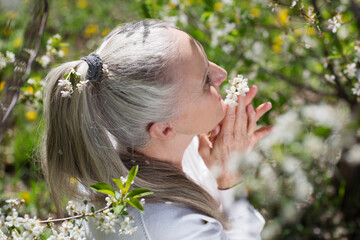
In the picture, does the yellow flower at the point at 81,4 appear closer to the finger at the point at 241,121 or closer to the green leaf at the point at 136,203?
the finger at the point at 241,121

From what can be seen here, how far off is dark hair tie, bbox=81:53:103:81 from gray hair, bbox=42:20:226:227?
0.7 inches

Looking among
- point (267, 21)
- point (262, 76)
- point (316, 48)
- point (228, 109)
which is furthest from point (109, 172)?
point (267, 21)

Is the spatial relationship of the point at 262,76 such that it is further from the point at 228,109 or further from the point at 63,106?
the point at 63,106

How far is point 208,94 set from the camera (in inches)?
53.5

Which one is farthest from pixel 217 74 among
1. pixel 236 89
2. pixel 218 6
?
pixel 218 6

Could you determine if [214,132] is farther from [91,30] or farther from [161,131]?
[91,30]

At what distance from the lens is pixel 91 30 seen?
3070mm

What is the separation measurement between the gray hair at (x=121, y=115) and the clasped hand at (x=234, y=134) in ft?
0.54

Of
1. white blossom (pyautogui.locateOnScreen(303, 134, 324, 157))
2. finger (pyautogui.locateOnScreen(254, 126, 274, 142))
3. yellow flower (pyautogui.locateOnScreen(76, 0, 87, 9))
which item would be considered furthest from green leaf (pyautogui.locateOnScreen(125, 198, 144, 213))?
yellow flower (pyautogui.locateOnScreen(76, 0, 87, 9))

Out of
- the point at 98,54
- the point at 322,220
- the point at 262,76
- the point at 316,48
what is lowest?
the point at 322,220

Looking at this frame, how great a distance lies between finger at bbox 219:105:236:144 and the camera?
1.52 m

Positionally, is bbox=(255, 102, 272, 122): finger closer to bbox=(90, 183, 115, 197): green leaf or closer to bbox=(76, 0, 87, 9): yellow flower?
bbox=(90, 183, 115, 197): green leaf

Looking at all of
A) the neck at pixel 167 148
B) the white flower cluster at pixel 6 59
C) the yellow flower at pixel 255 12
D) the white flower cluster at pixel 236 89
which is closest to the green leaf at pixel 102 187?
the neck at pixel 167 148

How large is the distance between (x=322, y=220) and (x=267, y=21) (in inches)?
43.8
